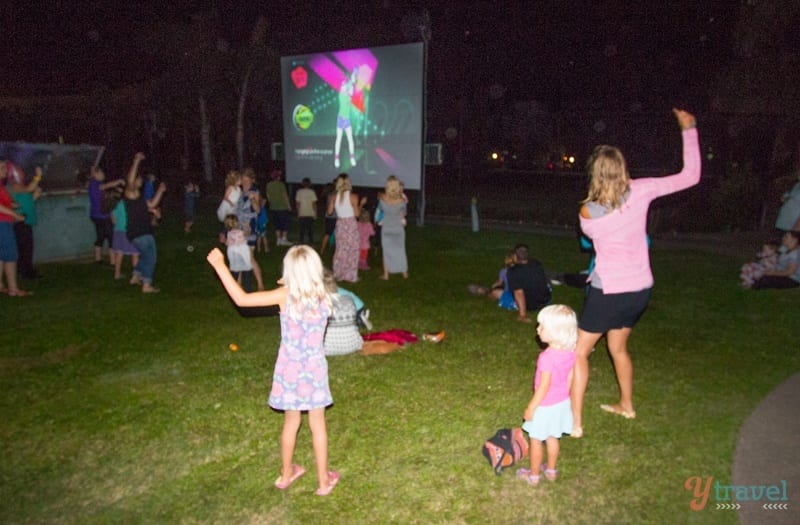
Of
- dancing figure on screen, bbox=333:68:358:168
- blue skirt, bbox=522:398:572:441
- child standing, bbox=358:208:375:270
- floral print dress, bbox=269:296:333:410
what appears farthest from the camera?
dancing figure on screen, bbox=333:68:358:168

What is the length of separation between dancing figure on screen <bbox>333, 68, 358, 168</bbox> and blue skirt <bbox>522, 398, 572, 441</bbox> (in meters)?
14.8

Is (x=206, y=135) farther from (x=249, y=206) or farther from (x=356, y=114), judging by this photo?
(x=249, y=206)

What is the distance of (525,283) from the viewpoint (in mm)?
8211

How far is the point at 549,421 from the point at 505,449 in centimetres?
56

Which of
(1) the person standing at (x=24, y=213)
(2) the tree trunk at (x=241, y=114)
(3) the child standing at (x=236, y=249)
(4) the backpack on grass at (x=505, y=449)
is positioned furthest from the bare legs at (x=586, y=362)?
(2) the tree trunk at (x=241, y=114)

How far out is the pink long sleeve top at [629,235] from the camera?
4329 mm

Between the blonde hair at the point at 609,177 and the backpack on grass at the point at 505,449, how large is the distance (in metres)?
1.85

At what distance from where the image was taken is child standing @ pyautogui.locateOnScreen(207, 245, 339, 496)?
3.65 metres

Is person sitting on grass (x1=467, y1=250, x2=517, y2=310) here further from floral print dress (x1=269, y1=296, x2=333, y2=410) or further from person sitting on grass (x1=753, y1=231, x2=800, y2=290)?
floral print dress (x1=269, y1=296, x2=333, y2=410)

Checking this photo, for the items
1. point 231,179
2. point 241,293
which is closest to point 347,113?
point 231,179

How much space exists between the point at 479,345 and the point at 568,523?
341 cm

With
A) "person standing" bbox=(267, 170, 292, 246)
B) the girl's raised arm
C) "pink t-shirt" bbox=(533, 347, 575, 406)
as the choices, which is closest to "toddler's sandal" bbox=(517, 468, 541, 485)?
"pink t-shirt" bbox=(533, 347, 575, 406)

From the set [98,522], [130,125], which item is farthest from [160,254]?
[130,125]

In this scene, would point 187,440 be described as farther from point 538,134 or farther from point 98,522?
point 538,134
